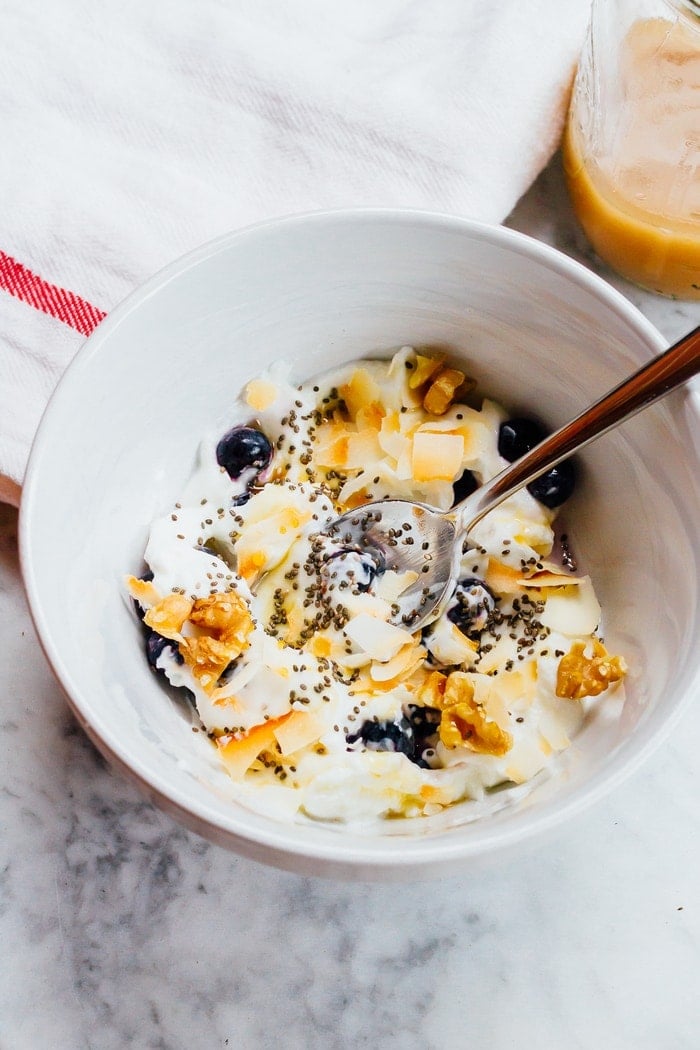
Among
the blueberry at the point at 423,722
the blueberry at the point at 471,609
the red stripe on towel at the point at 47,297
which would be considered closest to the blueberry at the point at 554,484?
the blueberry at the point at 471,609

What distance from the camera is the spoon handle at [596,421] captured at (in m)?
0.82

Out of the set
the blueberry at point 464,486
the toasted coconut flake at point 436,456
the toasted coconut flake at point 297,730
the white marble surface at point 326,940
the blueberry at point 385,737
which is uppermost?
the toasted coconut flake at point 436,456

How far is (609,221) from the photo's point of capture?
112 cm

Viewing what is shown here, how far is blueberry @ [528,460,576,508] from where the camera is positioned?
39.6 inches

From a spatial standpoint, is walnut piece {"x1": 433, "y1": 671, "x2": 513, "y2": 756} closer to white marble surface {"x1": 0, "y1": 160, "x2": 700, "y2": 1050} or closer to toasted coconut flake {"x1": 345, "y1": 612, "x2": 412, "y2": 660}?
toasted coconut flake {"x1": 345, "y1": 612, "x2": 412, "y2": 660}

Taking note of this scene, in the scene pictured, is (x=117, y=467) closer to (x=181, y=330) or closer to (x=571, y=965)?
(x=181, y=330)

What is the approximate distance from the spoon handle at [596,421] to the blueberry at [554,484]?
67 millimetres

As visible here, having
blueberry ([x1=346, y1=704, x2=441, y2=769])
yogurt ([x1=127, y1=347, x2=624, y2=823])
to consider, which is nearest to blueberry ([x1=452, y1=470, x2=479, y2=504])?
yogurt ([x1=127, y1=347, x2=624, y2=823])

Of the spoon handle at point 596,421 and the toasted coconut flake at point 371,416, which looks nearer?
the spoon handle at point 596,421

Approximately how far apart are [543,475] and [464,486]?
0.08 m

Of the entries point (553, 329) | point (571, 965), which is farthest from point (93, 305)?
point (571, 965)

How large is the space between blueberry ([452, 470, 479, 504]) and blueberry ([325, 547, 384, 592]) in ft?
0.34

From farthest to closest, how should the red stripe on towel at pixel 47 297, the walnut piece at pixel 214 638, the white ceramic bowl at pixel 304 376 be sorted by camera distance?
the red stripe on towel at pixel 47 297 → the walnut piece at pixel 214 638 → the white ceramic bowl at pixel 304 376

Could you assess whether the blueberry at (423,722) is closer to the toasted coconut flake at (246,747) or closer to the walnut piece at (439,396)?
the toasted coconut flake at (246,747)
